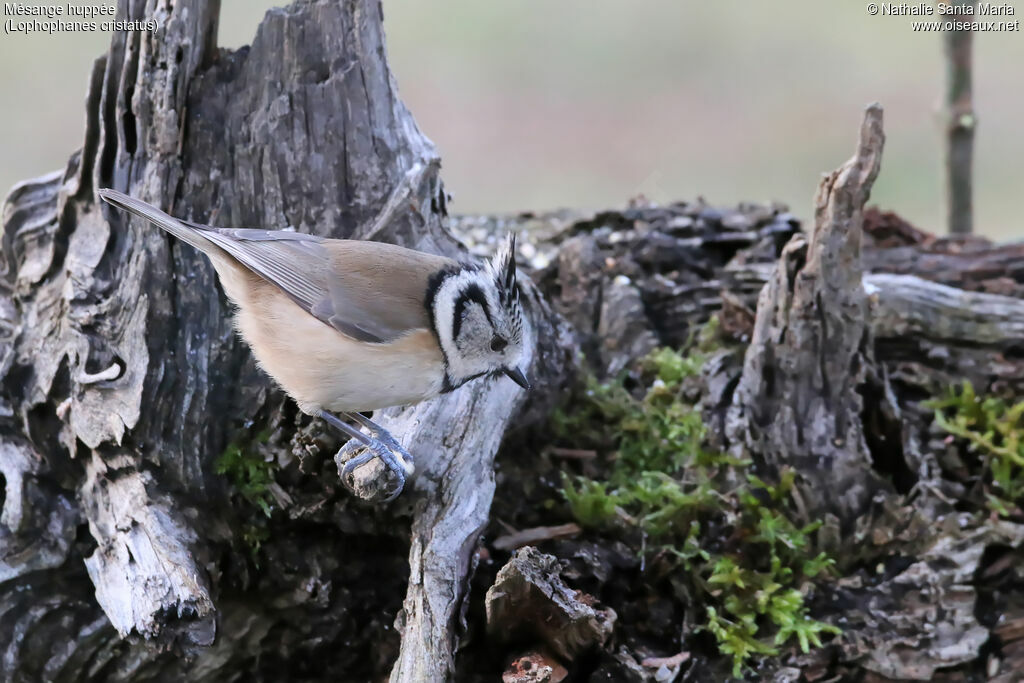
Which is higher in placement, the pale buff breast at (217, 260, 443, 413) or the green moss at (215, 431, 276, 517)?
the pale buff breast at (217, 260, 443, 413)

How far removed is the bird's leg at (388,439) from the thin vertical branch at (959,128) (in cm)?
316

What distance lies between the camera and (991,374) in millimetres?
3574

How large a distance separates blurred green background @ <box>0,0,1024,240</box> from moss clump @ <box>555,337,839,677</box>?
2.81m

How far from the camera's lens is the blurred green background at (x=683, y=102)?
604 cm

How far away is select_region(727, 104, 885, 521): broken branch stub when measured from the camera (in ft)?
10.1

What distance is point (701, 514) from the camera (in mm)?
3131

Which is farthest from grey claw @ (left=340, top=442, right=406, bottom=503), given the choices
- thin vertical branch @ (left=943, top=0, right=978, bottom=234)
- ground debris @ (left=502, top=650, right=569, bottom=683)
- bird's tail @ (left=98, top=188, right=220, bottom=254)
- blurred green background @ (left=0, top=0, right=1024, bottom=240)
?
blurred green background @ (left=0, top=0, right=1024, bottom=240)

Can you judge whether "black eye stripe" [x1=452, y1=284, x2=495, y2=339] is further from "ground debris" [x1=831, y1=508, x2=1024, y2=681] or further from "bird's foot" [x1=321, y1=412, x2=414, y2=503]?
"ground debris" [x1=831, y1=508, x2=1024, y2=681]

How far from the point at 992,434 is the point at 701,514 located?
1163mm

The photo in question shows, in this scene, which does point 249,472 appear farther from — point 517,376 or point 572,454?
point 572,454

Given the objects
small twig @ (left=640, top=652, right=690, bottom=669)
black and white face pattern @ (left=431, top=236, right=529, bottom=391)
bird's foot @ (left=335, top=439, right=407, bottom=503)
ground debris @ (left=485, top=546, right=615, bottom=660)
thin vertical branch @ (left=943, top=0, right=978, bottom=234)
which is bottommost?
small twig @ (left=640, top=652, right=690, bottom=669)

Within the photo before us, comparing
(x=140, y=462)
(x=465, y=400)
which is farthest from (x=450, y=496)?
(x=140, y=462)

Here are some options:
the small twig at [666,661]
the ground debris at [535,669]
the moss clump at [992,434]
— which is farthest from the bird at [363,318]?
the moss clump at [992,434]

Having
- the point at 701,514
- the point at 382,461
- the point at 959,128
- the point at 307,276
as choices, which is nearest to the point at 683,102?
the point at 959,128
